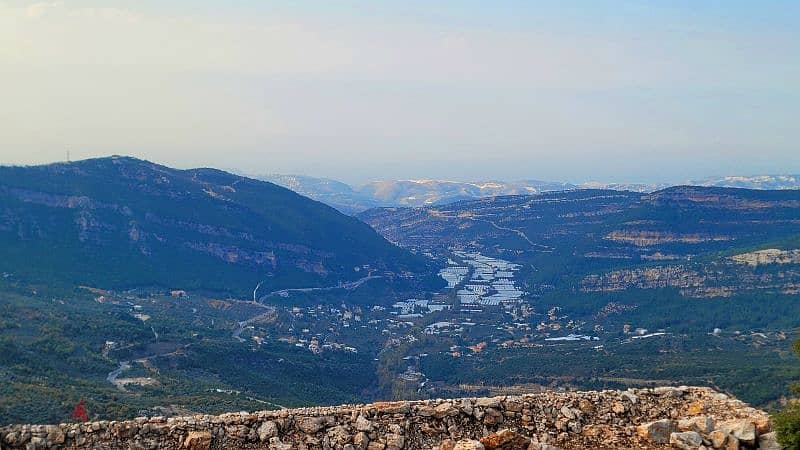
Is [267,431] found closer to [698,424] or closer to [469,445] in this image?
[469,445]

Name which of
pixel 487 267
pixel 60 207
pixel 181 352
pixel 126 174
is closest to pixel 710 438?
pixel 181 352

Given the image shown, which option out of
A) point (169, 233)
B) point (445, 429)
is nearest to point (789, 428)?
point (445, 429)

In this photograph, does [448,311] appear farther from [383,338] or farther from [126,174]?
[126,174]

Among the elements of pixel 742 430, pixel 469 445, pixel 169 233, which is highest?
pixel 742 430

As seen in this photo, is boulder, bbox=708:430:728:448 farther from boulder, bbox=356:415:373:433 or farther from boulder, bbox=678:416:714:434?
boulder, bbox=356:415:373:433

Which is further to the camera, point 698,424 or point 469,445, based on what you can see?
point 698,424

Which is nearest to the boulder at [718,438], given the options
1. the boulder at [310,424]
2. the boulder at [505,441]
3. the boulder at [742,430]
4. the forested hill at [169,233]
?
the boulder at [742,430]
